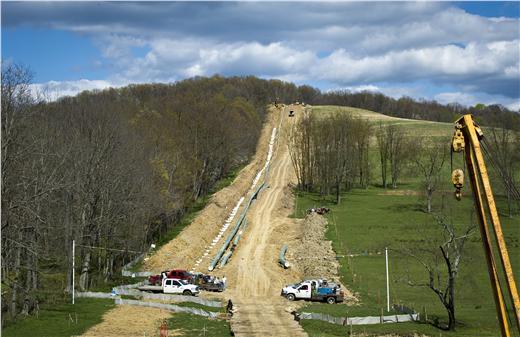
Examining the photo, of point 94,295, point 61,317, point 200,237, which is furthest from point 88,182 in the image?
point 200,237

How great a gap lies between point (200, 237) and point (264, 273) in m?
15.9

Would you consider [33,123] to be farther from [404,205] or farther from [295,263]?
[404,205]

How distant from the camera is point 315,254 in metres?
64.2

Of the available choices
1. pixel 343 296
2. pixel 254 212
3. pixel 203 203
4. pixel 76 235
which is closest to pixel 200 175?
pixel 203 203

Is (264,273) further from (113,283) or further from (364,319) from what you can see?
(364,319)

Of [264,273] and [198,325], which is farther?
[264,273]

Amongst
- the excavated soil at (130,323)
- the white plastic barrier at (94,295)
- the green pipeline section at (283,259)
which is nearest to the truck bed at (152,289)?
the white plastic barrier at (94,295)

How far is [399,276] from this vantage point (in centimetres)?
5481

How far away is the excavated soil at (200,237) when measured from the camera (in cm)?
6306

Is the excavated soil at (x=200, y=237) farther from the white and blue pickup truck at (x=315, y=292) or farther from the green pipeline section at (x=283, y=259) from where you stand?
the white and blue pickup truck at (x=315, y=292)

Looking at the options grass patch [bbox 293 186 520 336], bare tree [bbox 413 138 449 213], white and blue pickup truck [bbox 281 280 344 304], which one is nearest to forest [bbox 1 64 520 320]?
bare tree [bbox 413 138 449 213]

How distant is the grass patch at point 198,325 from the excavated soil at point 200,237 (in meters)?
19.6

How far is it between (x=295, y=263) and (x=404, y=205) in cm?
3491

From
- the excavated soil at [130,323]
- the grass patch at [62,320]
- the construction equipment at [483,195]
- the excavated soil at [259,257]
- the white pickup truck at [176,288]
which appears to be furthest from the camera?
the white pickup truck at [176,288]
